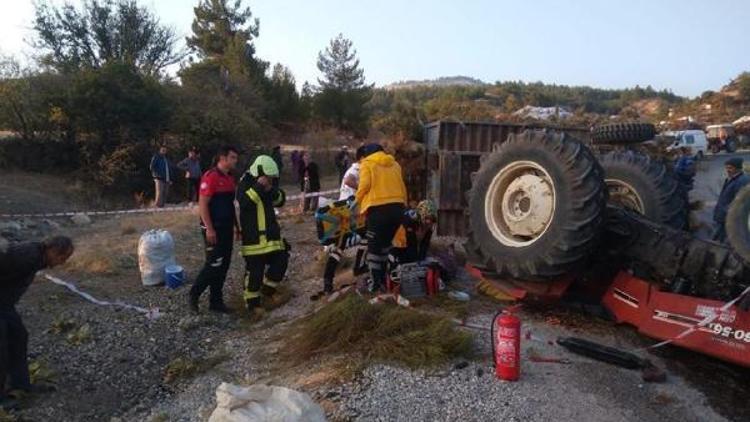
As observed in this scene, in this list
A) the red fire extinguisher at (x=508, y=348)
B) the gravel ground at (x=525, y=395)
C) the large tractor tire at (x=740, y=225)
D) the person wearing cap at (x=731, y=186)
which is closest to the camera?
the gravel ground at (x=525, y=395)

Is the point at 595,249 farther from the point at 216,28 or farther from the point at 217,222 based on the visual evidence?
the point at 216,28

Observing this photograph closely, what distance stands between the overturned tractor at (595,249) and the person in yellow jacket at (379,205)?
0.74 meters

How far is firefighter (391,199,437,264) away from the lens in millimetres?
6227

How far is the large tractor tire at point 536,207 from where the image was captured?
4469mm

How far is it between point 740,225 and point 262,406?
10.9 ft

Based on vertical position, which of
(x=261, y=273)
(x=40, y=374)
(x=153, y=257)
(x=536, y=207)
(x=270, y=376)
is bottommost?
(x=40, y=374)

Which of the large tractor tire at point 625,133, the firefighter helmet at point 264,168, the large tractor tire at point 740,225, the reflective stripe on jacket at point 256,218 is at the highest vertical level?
the large tractor tire at point 625,133

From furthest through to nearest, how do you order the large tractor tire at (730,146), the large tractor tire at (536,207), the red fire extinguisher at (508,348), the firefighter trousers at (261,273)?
1. the large tractor tire at (730,146)
2. the firefighter trousers at (261,273)
3. the large tractor tire at (536,207)
4. the red fire extinguisher at (508,348)

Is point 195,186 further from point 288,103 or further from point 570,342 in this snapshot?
point 288,103

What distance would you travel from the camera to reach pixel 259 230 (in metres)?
5.99

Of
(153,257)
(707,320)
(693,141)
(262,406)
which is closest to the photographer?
(262,406)

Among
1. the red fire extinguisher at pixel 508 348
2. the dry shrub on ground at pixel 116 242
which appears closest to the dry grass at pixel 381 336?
the red fire extinguisher at pixel 508 348

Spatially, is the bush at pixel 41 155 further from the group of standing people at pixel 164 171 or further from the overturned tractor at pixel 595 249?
the overturned tractor at pixel 595 249

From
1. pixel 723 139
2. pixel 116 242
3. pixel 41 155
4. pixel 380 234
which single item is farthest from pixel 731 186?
pixel 723 139
